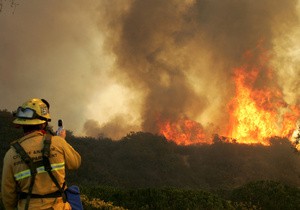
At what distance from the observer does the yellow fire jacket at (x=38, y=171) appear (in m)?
5.78

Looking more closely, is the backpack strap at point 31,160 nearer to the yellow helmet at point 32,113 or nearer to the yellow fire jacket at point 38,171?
the yellow fire jacket at point 38,171

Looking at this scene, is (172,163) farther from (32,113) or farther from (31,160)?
(31,160)

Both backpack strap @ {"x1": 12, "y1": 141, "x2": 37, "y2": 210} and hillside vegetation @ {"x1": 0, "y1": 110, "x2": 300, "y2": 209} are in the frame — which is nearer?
backpack strap @ {"x1": 12, "y1": 141, "x2": 37, "y2": 210}

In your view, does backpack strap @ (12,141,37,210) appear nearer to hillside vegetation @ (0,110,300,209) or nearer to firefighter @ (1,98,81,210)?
firefighter @ (1,98,81,210)

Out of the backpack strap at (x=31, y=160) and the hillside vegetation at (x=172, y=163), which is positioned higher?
the hillside vegetation at (x=172, y=163)

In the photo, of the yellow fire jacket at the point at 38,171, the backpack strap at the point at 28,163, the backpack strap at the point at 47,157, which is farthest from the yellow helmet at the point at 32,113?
the backpack strap at the point at 28,163

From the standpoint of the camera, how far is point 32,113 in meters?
5.98

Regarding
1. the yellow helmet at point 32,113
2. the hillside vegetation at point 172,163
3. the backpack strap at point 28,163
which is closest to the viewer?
the backpack strap at point 28,163

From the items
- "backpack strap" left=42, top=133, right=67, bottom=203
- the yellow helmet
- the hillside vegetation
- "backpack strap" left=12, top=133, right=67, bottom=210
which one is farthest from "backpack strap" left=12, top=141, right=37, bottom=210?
the hillside vegetation

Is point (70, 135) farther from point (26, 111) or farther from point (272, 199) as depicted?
point (26, 111)

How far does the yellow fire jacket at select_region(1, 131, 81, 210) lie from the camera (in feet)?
19.0

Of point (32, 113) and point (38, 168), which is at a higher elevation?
point (32, 113)

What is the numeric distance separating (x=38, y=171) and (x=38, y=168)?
44 mm

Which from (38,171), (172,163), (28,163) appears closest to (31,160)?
(28,163)
